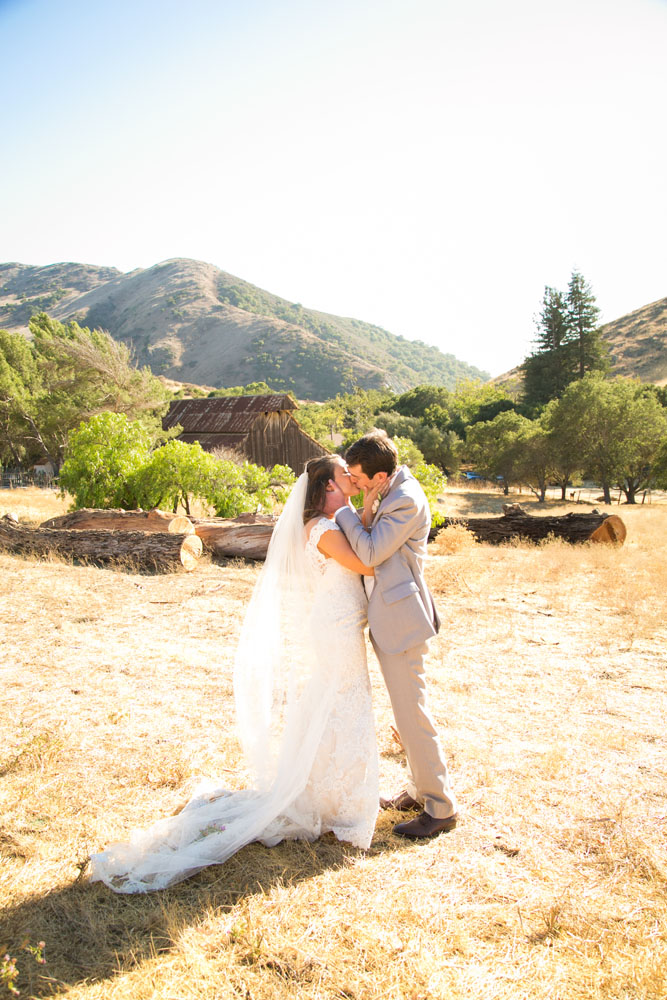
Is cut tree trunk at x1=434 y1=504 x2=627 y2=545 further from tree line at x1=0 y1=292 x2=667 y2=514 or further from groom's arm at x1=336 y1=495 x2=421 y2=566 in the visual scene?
groom's arm at x1=336 y1=495 x2=421 y2=566

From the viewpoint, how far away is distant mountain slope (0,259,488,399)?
11725cm

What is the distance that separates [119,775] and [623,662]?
204 inches

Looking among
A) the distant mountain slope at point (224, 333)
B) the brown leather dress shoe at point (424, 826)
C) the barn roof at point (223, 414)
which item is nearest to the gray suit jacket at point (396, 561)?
the brown leather dress shoe at point (424, 826)

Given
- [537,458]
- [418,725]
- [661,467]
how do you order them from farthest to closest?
[537,458] → [661,467] → [418,725]

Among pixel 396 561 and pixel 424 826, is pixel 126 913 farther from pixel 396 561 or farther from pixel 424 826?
pixel 396 561

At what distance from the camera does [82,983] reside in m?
2.27

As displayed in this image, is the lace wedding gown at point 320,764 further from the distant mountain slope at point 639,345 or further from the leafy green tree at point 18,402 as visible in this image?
the distant mountain slope at point 639,345

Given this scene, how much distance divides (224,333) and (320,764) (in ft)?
461

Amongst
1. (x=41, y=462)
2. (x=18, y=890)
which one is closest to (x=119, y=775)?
(x=18, y=890)

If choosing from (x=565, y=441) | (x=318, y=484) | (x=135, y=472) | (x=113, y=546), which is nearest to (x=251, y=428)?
(x=565, y=441)

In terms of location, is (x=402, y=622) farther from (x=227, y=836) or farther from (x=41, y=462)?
(x=41, y=462)

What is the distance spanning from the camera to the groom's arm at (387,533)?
10.0ft

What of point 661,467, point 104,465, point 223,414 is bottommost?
point 104,465

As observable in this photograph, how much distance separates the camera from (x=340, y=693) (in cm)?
329
